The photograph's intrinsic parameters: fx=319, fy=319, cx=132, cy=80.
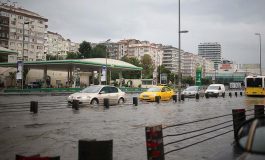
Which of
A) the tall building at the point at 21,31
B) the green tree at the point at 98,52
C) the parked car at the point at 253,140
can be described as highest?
the tall building at the point at 21,31

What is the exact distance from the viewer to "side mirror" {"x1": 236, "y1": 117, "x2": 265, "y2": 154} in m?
2.74

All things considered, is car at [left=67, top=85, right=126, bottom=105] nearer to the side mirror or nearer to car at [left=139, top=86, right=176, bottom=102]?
car at [left=139, top=86, right=176, bottom=102]

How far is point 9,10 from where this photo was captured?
96312 mm

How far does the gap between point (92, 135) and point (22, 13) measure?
9952cm

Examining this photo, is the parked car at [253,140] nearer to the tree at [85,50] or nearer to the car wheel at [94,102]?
the car wheel at [94,102]

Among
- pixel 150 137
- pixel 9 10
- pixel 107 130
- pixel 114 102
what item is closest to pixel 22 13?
pixel 9 10

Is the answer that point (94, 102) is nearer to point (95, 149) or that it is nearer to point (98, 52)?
point (95, 149)

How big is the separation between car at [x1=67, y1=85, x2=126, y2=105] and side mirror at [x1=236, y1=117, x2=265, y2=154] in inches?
763

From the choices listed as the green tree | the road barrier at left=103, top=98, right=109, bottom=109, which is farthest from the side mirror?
the green tree

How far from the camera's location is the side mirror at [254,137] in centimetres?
274

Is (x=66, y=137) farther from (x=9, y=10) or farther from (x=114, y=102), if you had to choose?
(x=9, y=10)

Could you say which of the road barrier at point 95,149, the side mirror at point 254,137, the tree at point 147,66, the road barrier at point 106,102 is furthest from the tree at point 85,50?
the side mirror at point 254,137

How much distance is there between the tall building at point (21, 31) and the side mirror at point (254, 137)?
301ft

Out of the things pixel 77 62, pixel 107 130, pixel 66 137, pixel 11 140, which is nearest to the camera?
pixel 11 140
